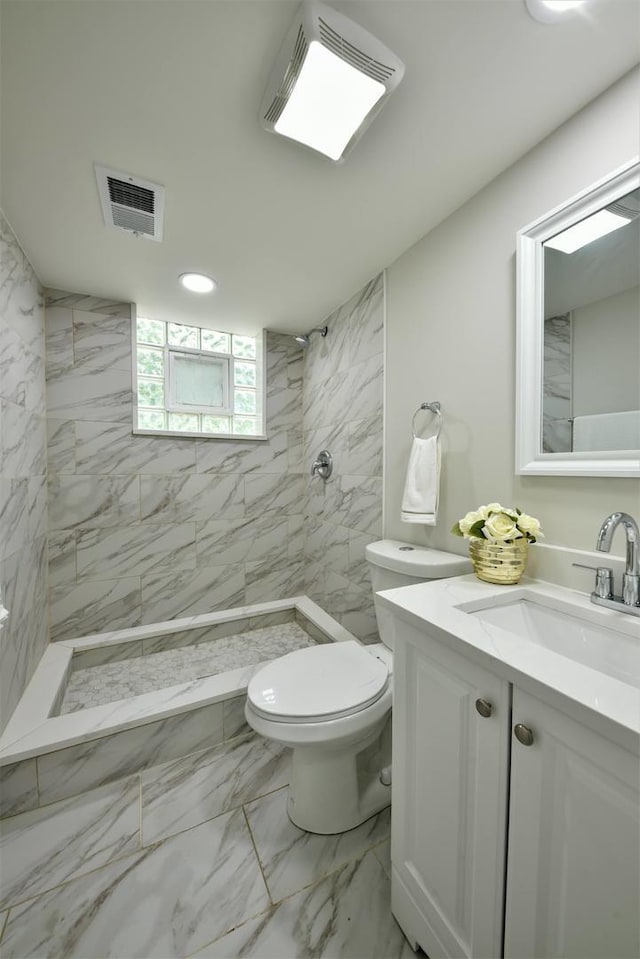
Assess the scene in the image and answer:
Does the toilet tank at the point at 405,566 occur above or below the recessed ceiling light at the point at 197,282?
below

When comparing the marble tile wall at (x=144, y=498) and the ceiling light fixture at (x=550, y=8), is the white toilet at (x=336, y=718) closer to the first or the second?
the marble tile wall at (x=144, y=498)

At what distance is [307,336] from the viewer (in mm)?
2627

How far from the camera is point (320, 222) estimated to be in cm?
147

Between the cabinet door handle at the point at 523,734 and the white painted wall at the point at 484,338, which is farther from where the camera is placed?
the white painted wall at the point at 484,338

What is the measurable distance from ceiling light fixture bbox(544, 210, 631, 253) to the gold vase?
2.78ft

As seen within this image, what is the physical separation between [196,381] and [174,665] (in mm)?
1759

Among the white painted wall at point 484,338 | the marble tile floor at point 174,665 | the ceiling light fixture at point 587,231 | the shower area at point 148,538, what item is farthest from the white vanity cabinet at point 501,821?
the marble tile floor at point 174,665

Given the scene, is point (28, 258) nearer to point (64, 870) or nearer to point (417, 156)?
point (417, 156)

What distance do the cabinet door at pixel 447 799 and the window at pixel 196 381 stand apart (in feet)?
6.44

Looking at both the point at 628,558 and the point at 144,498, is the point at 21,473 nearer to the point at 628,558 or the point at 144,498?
the point at 144,498

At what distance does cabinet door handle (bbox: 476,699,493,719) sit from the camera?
0.66 metres

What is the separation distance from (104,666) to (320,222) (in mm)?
2462

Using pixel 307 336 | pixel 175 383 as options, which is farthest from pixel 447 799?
pixel 307 336

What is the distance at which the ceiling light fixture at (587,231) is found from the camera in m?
0.95
